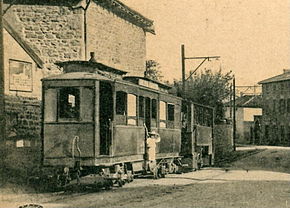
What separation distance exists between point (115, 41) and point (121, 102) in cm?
1096

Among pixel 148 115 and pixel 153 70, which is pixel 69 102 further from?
pixel 153 70

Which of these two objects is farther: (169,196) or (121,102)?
(121,102)

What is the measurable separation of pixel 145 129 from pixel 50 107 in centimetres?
341

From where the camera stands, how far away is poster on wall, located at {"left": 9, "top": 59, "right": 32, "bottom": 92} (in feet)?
54.0

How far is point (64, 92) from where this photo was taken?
43.9ft

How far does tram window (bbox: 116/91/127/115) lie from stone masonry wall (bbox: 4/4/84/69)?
7.26 metres

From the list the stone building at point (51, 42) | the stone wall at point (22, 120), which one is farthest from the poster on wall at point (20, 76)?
the stone wall at point (22, 120)

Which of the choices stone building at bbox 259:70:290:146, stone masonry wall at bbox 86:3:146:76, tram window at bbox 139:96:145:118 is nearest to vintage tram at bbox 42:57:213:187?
tram window at bbox 139:96:145:118

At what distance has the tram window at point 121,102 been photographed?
45.1 feet

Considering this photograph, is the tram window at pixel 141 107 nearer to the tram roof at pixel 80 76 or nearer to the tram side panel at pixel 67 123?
the tram roof at pixel 80 76

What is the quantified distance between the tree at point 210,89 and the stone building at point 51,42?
13.9 m

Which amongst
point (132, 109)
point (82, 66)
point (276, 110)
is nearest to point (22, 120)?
point (82, 66)

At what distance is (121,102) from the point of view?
14.0 meters

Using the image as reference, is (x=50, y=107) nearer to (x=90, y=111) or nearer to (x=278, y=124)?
(x=90, y=111)
